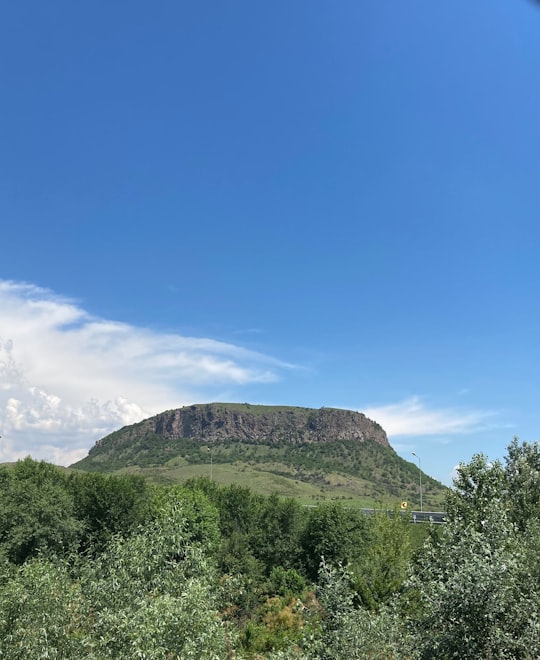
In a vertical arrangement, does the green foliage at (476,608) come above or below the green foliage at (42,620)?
above

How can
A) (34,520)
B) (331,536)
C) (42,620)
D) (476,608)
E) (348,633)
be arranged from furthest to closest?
(331,536) → (34,520) → (42,620) → (348,633) → (476,608)

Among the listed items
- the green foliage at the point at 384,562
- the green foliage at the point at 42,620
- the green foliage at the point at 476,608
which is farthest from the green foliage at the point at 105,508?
the green foliage at the point at 476,608

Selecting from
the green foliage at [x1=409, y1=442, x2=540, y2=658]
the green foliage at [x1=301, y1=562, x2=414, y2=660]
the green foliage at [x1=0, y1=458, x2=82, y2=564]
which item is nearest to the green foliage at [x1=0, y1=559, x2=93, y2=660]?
the green foliage at [x1=301, y1=562, x2=414, y2=660]

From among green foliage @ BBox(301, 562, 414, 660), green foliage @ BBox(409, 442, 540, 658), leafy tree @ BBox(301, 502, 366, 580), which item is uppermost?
green foliage @ BBox(409, 442, 540, 658)

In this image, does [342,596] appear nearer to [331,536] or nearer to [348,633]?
[348,633]

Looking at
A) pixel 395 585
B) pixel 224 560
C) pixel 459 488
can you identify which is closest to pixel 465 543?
pixel 459 488

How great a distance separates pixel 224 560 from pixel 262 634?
15.2 meters

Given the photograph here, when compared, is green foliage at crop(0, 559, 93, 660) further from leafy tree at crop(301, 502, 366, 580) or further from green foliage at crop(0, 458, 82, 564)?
leafy tree at crop(301, 502, 366, 580)

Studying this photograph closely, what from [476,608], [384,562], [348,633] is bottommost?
[384,562]

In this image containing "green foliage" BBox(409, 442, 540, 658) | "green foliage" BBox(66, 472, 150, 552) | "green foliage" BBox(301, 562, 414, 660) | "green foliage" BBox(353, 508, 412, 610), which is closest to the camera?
"green foliage" BBox(409, 442, 540, 658)

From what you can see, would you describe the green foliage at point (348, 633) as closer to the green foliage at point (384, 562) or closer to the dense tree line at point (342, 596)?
the dense tree line at point (342, 596)

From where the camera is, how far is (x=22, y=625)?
16.6m

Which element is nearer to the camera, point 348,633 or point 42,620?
point 348,633

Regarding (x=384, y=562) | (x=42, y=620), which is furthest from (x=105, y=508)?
(x=42, y=620)
